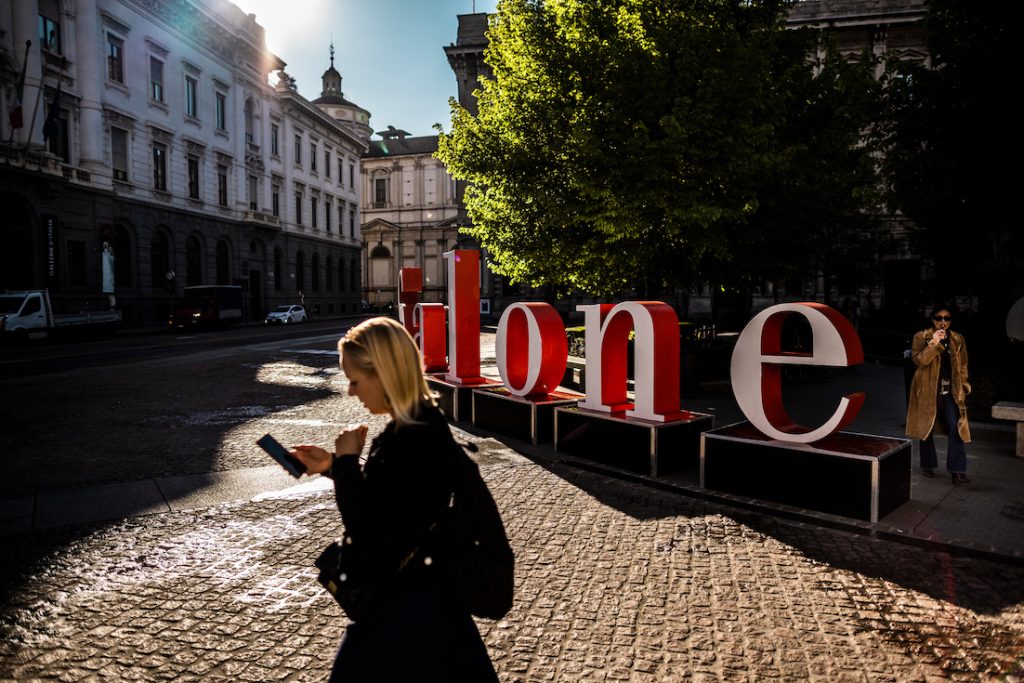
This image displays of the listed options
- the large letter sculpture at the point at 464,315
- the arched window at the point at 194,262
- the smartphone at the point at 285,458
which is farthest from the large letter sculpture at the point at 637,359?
the arched window at the point at 194,262

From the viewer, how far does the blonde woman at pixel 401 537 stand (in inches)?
76.8

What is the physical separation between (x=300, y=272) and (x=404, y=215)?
22964mm

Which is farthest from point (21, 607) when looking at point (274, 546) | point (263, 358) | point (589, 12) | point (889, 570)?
point (263, 358)

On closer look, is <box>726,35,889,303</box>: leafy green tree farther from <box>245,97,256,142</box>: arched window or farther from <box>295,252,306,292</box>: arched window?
<box>295,252,306,292</box>: arched window

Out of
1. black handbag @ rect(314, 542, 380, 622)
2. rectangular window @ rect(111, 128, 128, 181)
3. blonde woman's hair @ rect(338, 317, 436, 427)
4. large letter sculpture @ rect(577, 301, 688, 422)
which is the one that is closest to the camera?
→ black handbag @ rect(314, 542, 380, 622)

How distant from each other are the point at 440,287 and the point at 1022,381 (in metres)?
62.6

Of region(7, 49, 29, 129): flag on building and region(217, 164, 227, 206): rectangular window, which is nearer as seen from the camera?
region(7, 49, 29, 129): flag on building

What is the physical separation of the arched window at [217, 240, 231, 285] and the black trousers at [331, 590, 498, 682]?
43253 mm

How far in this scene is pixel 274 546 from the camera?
4.93 metres

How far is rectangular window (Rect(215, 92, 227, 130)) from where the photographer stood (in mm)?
40969

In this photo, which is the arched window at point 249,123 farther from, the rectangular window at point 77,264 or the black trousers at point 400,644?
the black trousers at point 400,644

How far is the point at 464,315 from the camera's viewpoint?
10.1 metres

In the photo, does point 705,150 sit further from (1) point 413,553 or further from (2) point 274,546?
(1) point 413,553

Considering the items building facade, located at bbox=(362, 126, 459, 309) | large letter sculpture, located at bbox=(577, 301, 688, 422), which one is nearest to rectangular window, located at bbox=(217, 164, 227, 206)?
building facade, located at bbox=(362, 126, 459, 309)
